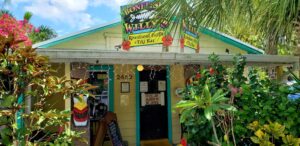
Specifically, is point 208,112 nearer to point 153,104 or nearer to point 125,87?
point 125,87

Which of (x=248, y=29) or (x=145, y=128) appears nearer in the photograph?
(x=248, y=29)

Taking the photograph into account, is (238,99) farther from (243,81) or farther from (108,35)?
(108,35)

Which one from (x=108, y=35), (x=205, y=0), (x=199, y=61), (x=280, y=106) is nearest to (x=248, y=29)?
(x=199, y=61)

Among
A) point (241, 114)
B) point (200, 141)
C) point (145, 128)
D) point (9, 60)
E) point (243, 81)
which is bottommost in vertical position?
point (145, 128)

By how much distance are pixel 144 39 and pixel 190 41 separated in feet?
4.78

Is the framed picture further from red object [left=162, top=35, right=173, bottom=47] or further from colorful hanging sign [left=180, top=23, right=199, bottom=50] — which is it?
colorful hanging sign [left=180, top=23, right=199, bottom=50]

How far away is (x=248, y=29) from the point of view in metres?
5.80

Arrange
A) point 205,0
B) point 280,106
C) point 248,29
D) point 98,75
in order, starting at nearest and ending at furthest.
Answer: point 280,106
point 205,0
point 248,29
point 98,75

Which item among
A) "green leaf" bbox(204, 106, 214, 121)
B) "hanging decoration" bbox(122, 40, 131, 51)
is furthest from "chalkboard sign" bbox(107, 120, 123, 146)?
"green leaf" bbox(204, 106, 214, 121)

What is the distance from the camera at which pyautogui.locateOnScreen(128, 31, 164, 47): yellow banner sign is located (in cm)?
800

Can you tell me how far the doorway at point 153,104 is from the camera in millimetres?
8648

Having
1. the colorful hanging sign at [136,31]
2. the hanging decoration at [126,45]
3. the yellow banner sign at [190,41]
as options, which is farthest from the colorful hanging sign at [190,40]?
the hanging decoration at [126,45]

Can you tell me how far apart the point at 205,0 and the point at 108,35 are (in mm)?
4528

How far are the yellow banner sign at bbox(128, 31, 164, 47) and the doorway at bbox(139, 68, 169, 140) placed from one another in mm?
899
